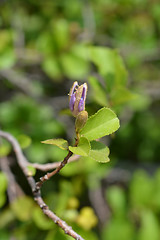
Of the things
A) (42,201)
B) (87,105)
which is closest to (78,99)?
(42,201)

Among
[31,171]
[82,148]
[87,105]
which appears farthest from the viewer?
[87,105]

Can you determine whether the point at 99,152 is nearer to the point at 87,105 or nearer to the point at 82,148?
the point at 82,148

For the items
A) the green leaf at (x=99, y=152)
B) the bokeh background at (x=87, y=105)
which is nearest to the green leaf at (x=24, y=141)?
the bokeh background at (x=87, y=105)

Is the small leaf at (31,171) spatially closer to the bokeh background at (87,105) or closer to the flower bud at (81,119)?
the bokeh background at (87,105)

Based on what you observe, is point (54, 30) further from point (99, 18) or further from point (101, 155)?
point (101, 155)

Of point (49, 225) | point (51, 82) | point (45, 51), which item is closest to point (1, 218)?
point (49, 225)

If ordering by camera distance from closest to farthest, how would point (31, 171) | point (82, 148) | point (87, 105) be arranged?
point (82, 148) → point (31, 171) → point (87, 105)
